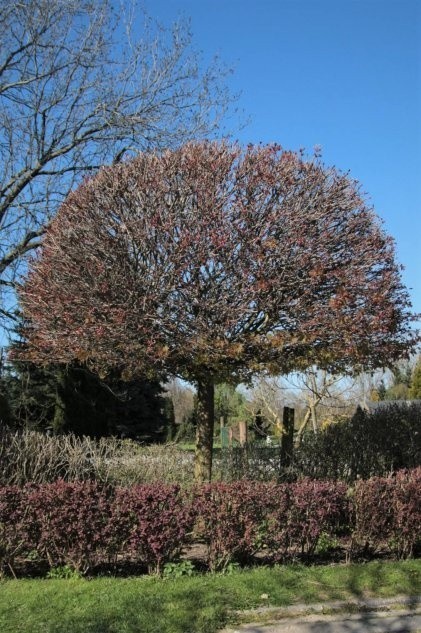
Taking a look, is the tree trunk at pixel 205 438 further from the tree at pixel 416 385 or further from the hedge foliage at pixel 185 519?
the tree at pixel 416 385

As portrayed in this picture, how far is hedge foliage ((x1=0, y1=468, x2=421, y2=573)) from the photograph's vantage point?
5.17m

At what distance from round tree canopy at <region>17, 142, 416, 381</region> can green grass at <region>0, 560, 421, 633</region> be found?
2013 millimetres

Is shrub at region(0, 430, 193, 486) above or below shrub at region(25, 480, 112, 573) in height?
above

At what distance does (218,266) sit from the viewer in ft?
18.8

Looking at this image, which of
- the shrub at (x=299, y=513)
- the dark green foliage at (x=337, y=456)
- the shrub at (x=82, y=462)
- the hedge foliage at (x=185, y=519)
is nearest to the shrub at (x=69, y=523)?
the hedge foliage at (x=185, y=519)

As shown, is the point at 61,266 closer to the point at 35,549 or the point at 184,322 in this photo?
the point at 184,322

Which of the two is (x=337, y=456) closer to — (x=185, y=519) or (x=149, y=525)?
(x=185, y=519)

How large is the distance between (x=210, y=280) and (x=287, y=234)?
2.88 ft

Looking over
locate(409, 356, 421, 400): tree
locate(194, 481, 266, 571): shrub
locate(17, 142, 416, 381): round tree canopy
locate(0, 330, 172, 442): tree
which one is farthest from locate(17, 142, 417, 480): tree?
locate(409, 356, 421, 400): tree

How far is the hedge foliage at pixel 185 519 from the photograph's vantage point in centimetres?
517

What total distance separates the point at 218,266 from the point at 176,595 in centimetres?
291

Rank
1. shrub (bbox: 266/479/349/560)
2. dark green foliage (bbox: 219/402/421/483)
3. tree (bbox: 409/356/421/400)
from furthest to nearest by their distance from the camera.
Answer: tree (bbox: 409/356/421/400)
dark green foliage (bbox: 219/402/421/483)
shrub (bbox: 266/479/349/560)

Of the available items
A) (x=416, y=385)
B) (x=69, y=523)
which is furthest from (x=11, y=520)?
(x=416, y=385)

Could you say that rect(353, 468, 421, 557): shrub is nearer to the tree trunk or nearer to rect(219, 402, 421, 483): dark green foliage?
the tree trunk
